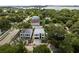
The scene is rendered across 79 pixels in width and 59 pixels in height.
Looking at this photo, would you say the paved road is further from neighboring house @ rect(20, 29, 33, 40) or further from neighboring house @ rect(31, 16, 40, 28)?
neighboring house @ rect(31, 16, 40, 28)

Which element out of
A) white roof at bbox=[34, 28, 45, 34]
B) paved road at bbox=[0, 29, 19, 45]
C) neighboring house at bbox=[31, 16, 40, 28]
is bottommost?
paved road at bbox=[0, 29, 19, 45]

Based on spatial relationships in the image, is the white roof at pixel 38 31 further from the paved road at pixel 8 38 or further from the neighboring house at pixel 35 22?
the paved road at pixel 8 38

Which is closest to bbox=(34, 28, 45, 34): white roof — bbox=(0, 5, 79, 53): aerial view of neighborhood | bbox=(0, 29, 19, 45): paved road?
bbox=(0, 5, 79, 53): aerial view of neighborhood

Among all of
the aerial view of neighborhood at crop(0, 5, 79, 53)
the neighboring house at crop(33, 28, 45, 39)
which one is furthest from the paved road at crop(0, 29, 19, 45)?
the neighboring house at crop(33, 28, 45, 39)

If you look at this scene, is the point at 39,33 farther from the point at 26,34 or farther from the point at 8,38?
the point at 8,38

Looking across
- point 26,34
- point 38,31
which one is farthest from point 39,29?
point 26,34

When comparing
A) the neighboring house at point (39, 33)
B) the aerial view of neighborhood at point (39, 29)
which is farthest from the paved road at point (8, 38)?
the neighboring house at point (39, 33)

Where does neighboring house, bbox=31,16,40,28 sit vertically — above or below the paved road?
above
